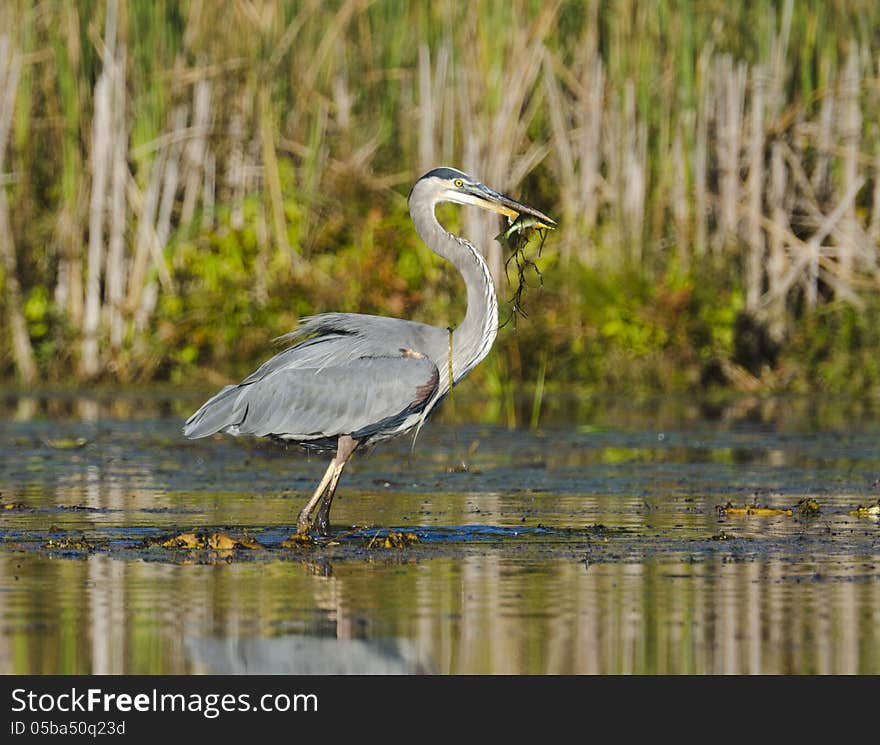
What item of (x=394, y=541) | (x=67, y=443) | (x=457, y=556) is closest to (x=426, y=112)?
(x=67, y=443)

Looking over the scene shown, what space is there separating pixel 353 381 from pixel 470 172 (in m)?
8.07

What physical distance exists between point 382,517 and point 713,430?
525cm

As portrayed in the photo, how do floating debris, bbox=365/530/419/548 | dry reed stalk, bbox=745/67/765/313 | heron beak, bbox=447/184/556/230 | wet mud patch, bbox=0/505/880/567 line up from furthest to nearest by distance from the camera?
1. dry reed stalk, bbox=745/67/765/313
2. heron beak, bbox=447/184/556/230
3. floating debris, bbox=365/530/419/548
4. wet mud patch, bbox=0/505/880/567

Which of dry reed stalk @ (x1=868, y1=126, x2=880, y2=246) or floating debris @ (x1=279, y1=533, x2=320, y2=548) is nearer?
floating debris @ (x1=279, y1=533, x2=320, y2=548)

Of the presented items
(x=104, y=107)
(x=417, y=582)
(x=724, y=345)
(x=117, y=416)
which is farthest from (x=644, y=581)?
(x=104, y=107)

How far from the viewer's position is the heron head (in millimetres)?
10422

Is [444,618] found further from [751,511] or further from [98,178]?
[98,178]

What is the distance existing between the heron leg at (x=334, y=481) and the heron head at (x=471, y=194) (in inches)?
54.0

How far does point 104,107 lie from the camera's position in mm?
18047

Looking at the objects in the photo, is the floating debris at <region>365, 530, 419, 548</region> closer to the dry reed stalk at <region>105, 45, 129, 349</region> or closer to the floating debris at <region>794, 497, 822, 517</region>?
the floating debris at <region>794, 497, 822, 517</region>

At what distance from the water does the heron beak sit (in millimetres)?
1520

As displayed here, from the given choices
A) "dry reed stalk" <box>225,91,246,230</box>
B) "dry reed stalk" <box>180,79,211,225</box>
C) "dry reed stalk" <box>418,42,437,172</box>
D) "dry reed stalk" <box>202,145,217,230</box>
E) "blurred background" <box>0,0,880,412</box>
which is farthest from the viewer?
"dry reed stalk" <box>225,91,246,230</box>

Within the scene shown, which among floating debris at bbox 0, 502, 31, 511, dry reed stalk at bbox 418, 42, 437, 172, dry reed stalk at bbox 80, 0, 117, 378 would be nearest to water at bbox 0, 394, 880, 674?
floating debris at bbox 0, 502, 31, 511
